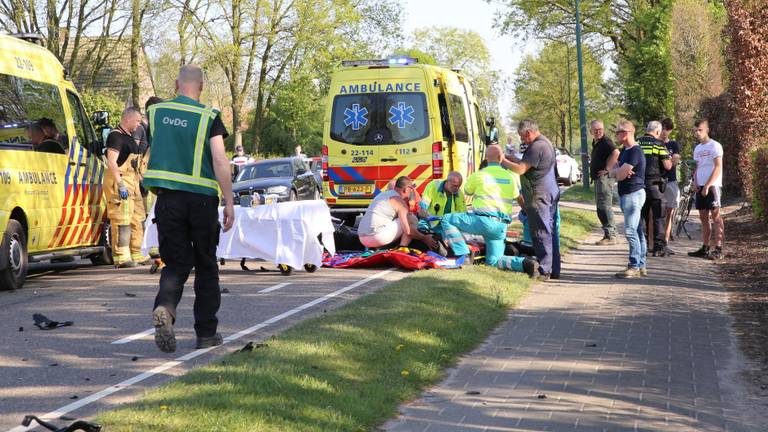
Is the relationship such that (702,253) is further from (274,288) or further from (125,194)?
(125,194)

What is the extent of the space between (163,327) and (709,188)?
32.7 ft

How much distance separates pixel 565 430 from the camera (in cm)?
588

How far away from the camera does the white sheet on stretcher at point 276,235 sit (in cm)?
1267

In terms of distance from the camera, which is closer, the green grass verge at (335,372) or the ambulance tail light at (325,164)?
the green grass verge at (335,372)

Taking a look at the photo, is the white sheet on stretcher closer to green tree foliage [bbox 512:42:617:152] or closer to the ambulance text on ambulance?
the ambulance text on ambulance

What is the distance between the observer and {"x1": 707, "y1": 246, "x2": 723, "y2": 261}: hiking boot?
15.4 meters

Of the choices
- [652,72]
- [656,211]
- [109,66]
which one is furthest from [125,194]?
[109,66]

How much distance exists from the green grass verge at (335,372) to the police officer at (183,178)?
0.84m

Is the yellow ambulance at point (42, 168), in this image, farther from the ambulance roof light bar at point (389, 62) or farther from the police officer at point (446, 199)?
the ambulance roof light bar at point (389, 62)

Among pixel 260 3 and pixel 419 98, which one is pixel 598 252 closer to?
pixel 419 98

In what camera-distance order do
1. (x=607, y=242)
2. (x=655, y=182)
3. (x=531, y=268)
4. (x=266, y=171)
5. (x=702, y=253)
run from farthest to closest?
(x=266, y=171) < (x=607, y=242) < (x=655, y=182) < (x=702, y=253) < (x=531, y=268)

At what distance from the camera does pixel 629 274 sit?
43.0ft

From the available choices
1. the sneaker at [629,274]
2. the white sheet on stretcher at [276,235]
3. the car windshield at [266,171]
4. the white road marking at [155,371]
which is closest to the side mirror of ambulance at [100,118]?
the white sheet on stretcher at [276,235]

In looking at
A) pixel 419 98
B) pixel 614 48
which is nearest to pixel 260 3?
pixel 614 48
